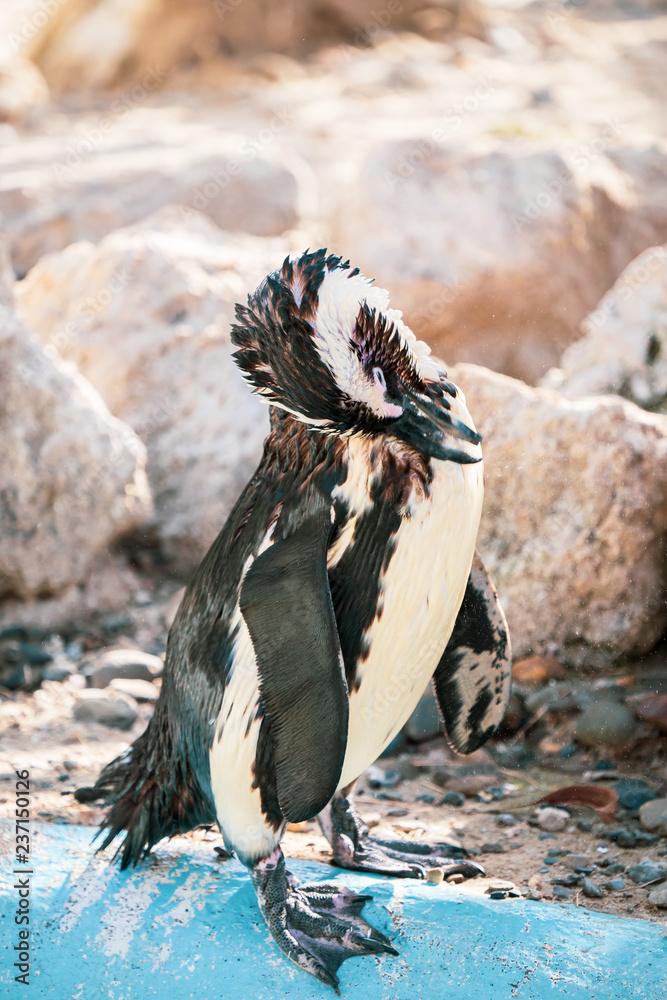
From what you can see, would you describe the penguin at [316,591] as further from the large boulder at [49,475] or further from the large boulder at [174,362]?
the large boulder at [174,362]

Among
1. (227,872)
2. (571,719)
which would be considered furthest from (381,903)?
(571,719)

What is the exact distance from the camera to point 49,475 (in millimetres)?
4090

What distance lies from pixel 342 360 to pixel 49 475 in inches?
106

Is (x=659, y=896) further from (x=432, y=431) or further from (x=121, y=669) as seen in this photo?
(x=121, y=669)

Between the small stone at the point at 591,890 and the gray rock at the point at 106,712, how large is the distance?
1.58 m

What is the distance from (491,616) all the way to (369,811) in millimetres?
879

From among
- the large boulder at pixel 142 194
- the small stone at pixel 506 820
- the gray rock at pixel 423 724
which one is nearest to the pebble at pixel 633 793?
the small stone at pixel 506 820

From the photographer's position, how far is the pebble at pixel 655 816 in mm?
2520

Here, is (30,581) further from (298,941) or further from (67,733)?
(298,941)

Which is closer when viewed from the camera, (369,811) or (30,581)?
(369,811)

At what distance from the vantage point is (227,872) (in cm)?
221

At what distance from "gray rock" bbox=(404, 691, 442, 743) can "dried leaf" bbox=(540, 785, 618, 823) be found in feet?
1.65

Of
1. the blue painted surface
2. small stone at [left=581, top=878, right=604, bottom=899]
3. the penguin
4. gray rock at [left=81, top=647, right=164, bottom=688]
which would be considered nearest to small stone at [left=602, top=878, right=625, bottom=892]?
small stone at [left=581, top=878, right=604, bottom=899]

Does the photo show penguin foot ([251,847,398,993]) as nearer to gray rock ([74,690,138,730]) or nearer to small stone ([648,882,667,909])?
small stone ([648,882,667,909])
